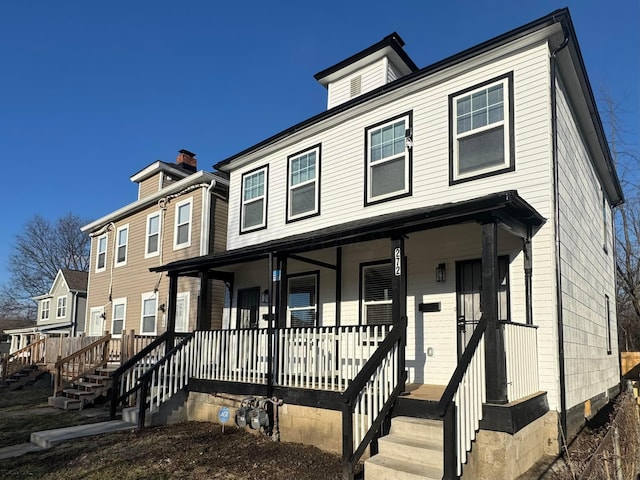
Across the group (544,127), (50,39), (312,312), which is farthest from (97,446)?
(50,39)

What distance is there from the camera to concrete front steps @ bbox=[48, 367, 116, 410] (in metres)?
11.4

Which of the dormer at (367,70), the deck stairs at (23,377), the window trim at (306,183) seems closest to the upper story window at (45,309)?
the deck stairs at (23,377)

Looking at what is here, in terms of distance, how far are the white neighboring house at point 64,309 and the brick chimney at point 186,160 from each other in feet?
47.2

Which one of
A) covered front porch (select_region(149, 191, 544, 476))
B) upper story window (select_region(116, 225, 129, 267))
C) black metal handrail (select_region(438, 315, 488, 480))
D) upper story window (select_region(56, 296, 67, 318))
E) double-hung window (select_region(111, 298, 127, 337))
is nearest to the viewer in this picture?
black metal handrail (select_region(438, 315, 488, 480))

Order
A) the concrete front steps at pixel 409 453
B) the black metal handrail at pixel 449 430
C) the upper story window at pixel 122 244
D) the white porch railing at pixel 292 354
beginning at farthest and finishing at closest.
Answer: the upper story window at pixel 122 244 < the white porch railing at pixel 292 354 < the concrete front steps at pixel 409 453 < the black metal handrail at pixel 449 430

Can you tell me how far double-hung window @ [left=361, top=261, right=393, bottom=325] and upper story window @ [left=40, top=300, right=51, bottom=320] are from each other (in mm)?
29446

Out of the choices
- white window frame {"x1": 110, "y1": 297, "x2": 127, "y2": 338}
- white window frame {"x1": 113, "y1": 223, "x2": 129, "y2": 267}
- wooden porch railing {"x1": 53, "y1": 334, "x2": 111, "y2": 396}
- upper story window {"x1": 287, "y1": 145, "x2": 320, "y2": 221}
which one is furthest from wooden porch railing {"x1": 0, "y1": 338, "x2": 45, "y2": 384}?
upper story window {"x1": 287, "y1": 145, "x2": 320, "y2": 221}

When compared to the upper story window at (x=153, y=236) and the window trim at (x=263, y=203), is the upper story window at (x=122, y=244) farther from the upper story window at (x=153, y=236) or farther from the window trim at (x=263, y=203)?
the window trim at (x=263, y=203)

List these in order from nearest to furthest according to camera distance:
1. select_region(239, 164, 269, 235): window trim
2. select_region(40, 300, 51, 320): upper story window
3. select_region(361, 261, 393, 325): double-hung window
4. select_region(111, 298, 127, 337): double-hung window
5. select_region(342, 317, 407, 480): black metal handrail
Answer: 1. select_region(342, 317, 407, 480): black metal handrail
2. select_region(361, 261, 393, 325): double-hung window
3. select_region(239, 164, 269, 235): window trim
4. select_region(111, 298, 127, 337): double-hung window
5. select_region(40, 300, 51, 320): upper story window

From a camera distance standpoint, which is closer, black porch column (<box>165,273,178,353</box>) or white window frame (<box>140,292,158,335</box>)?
black porch column (<box>165,273,178,353</box>)

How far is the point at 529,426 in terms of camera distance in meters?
5.63

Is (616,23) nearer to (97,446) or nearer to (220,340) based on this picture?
→ (220,340)

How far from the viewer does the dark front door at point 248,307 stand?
11.5 m

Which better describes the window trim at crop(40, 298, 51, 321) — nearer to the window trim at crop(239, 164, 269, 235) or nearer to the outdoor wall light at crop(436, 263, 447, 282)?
the window trim at crop(239, 164, 269, 235)
